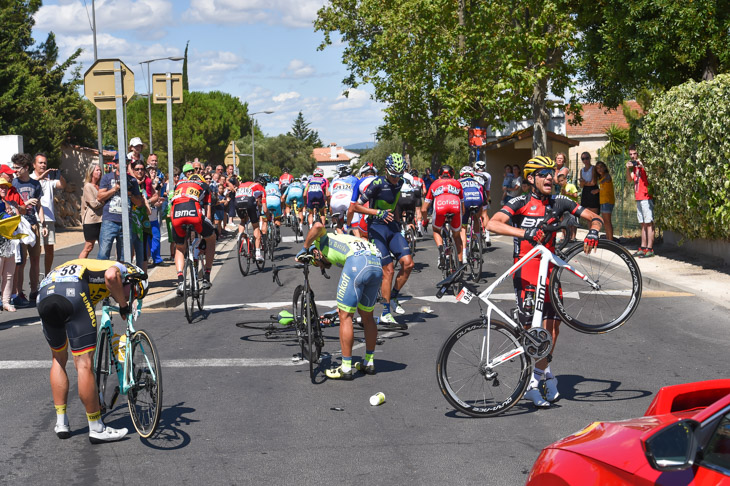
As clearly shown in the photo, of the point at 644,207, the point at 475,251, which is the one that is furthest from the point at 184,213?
the point at 644,207

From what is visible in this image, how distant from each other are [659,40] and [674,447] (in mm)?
17953

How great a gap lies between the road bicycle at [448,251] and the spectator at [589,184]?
630 centimetres

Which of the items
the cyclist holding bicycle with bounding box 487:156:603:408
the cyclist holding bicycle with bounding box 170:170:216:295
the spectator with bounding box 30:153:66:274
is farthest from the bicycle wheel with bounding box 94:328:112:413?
the spectator with bounding box 30:153:66:274

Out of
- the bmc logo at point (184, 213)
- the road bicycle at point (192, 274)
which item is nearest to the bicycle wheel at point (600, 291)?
the road bicycle at point (192, 274)

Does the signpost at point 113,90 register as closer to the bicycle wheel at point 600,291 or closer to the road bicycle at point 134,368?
the road bicycle at point 134,368

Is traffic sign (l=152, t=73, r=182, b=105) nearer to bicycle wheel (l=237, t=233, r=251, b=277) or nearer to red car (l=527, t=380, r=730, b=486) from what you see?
bicycle wheel (l=237, t=233, r=251, b=277)

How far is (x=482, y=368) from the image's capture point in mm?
6625

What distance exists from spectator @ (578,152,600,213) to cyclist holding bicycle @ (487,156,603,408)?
12596mm

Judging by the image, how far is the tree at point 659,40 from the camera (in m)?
18.1

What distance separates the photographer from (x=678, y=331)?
10.1 metres

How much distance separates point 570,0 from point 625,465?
2242 centimetres

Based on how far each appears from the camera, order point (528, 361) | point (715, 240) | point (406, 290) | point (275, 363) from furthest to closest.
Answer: point (715, 240) → point (406, 290) → point (275, 363) → point (528, 361)

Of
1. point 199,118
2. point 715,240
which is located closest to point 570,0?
point 715,240

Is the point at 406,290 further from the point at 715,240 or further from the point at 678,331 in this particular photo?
the point at 715,240
